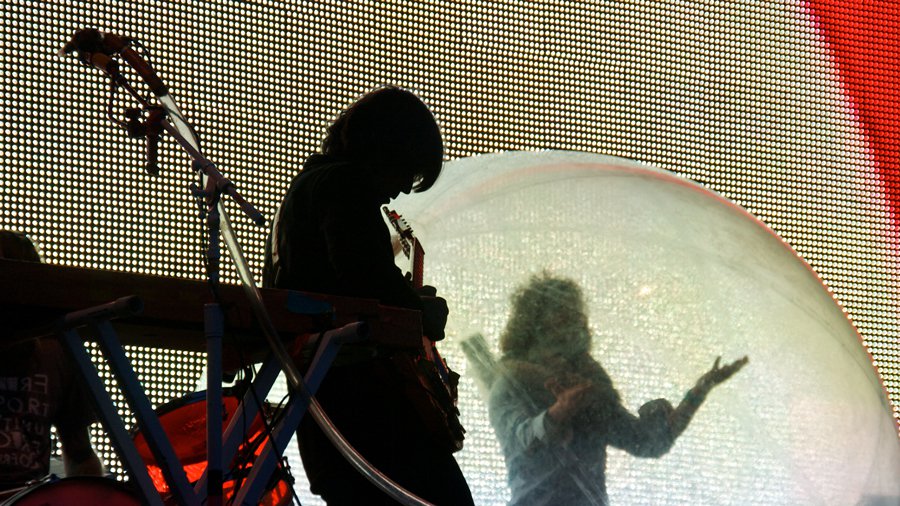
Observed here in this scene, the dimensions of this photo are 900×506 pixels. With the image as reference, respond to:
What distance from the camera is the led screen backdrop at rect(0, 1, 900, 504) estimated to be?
3.78 meters

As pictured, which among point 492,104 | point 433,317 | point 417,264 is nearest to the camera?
point 433,317

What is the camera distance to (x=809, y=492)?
2.95 metres

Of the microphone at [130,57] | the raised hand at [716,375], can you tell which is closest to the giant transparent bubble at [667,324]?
the raised hand at [716,375]

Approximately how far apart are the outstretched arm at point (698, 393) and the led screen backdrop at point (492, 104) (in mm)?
1582

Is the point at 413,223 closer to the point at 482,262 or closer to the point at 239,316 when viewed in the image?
the point at 482,262

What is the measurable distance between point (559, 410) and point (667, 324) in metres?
0.41

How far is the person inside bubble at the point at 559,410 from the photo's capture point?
2.75 meters

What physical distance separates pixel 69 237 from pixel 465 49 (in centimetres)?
170

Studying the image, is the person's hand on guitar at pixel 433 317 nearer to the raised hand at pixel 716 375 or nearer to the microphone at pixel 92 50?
the microphone at pixel 92 50

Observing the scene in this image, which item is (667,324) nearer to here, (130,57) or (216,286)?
(216,286)

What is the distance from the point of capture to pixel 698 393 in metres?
2.91

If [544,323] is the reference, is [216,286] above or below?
above

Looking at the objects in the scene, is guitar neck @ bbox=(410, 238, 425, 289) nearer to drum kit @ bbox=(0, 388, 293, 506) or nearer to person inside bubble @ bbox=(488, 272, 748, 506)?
person inside bubble @ bbox=(488, 272, 748, 506)

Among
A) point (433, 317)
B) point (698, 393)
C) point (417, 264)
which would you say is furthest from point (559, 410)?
point (433, 317)
